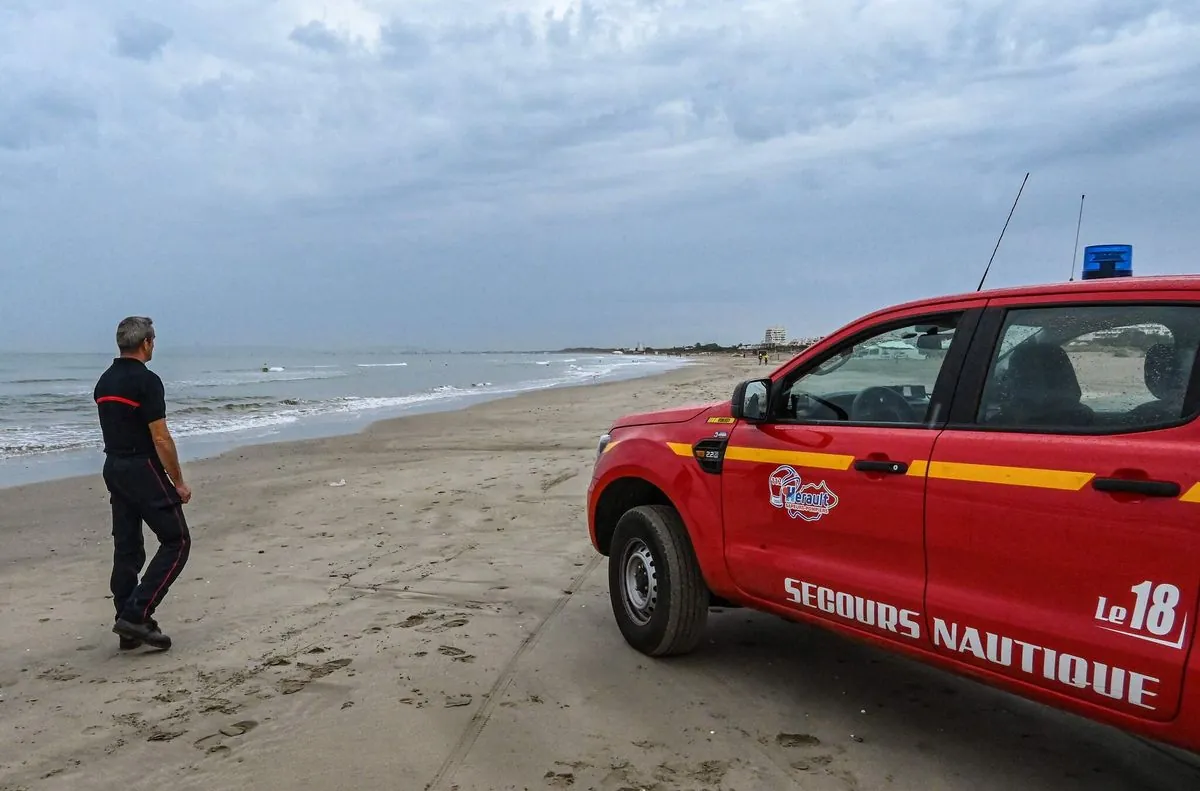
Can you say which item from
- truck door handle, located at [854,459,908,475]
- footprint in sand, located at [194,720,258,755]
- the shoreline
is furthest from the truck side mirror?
the shoreline

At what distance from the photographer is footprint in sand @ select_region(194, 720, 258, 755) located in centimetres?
359

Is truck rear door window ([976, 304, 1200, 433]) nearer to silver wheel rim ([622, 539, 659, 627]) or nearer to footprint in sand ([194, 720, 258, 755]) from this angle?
silver wheel rim ([622, 539, 659, 627])

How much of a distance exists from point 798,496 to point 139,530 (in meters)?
3.77

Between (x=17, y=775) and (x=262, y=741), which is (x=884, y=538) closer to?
(x=262, y=741)

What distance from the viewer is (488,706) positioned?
12.9ft

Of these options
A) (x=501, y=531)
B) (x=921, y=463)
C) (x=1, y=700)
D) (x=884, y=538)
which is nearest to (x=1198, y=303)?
(x=921, y=463)

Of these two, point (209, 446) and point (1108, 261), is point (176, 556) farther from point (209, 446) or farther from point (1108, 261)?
point (209, 446)

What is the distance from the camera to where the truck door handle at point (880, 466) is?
10.5ft

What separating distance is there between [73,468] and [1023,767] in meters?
13.0

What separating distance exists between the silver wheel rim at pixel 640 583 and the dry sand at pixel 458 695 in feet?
0.72

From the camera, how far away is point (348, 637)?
4.91m

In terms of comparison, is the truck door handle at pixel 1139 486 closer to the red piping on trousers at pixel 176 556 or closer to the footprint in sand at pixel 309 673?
the footprint in sand at pixel 309 673

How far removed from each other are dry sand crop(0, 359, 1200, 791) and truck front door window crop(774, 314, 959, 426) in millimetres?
1339

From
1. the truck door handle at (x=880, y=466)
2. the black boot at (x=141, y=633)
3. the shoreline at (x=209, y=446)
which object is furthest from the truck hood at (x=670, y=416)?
the shoreline at (x=209, y=446)
